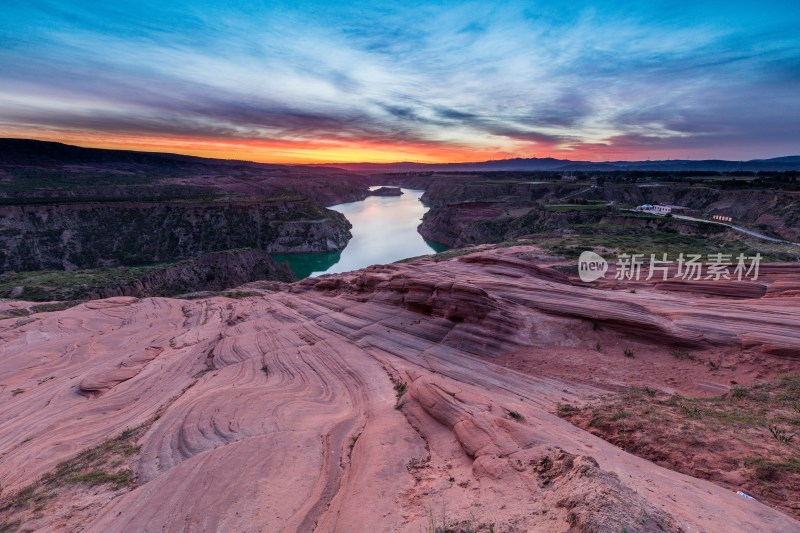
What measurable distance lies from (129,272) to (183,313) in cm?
1964

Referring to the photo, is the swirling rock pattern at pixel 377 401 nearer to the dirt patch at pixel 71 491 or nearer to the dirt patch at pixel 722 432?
the dirt patch at pixel 71 491

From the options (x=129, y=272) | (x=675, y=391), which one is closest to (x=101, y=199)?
(x=129, y=272)

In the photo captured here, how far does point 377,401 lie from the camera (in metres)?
13.1

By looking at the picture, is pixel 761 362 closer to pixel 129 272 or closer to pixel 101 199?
pixel 129 272

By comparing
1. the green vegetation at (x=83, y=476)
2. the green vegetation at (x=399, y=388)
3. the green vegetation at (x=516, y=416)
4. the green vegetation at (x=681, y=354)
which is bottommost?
the green vegetation at (x=83, y=476)

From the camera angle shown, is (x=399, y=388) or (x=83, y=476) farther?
(x=399, y=388)

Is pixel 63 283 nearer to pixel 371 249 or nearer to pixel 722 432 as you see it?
pixel 722 432

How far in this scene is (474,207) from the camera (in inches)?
3691

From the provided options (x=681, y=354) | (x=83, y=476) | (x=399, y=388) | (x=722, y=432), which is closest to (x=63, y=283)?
(x=83, y=476)

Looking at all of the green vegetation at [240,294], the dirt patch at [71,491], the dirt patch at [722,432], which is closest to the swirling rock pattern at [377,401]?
the dirt patch at [71,491]

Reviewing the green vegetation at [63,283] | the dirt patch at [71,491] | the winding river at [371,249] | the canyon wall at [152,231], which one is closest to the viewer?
the dirt patch at [71,491]

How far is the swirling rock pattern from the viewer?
663 cm

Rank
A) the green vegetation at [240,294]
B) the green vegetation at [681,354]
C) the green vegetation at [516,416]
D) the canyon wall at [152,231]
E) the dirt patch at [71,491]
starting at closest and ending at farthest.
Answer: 1. the dirt patch at [71,491]
2. the green vegetation at [516,416]
3. the green vegetation at [681,354]
4. the green vegetation at [240,294]
5. the canyon wall at [152,231]

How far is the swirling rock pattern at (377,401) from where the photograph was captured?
6.63 meters
